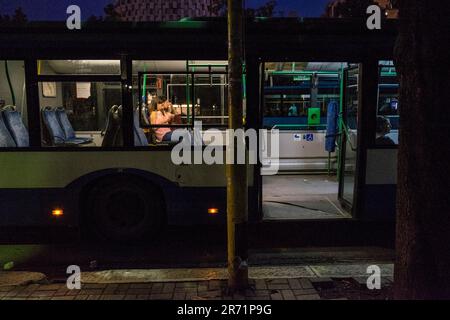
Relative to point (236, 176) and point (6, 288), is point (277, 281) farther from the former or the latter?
point (6, 288)

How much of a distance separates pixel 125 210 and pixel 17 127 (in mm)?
1750

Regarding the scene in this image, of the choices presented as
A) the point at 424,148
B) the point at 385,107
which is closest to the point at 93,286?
the point at 424,148

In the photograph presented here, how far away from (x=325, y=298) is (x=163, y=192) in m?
2.70

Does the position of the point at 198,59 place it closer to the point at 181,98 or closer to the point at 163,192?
the point at 181,98

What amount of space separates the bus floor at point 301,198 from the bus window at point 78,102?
2582mm

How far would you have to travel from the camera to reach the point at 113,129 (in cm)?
632

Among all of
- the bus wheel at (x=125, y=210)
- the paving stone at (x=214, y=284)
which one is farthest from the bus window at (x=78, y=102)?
the paving stone at (x=214, y=284)

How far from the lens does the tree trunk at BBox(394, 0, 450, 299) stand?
3.38 m

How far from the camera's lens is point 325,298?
4434mm

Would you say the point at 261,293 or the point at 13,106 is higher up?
the point at 13,106

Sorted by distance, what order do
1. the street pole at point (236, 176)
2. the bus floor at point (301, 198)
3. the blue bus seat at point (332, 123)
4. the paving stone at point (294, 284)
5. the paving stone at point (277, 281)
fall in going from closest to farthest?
the street pole at point (236, 176) → the paving stone at point (294, 284) → the paving stone at point (277, 281) → the bus floor at point (301, 198) → the blue bus seat at point (332, 123)

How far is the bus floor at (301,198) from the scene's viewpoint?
706 centimetres

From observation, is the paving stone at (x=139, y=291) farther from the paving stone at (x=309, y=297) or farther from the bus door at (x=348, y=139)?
the bus door at (x=348, y=139)

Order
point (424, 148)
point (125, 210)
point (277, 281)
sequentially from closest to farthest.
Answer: point (424, 148) → point (277, 281) → point (125, 210)
